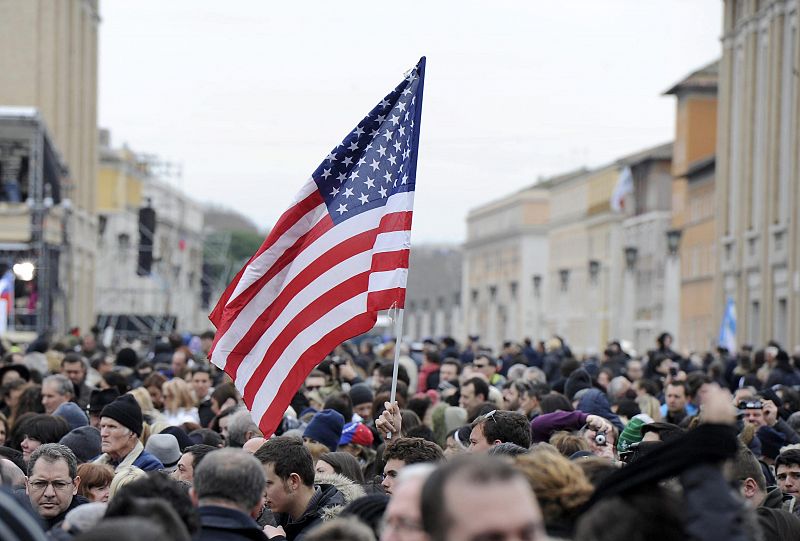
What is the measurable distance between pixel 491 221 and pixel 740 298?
125921 millimetres

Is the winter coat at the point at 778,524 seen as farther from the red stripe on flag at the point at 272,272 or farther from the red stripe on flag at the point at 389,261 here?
the red stripe on flag at the point at 272,272

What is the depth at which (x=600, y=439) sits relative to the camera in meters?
11.1

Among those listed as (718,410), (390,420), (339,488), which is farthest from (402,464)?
(718,410)

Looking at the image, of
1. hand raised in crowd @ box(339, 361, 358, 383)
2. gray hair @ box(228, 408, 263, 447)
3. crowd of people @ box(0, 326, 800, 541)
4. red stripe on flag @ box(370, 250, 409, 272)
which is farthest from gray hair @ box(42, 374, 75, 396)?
red stripe on flag @ box(370, 250, 409, 272)

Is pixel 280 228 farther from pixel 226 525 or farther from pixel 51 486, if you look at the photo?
pixel 226 525

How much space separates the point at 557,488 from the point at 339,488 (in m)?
3.05

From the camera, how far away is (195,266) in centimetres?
14150

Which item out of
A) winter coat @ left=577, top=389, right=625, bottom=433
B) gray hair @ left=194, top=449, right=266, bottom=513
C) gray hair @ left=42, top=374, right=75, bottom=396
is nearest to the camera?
gray hair @ left=194, top=449, right=266, bottom=513

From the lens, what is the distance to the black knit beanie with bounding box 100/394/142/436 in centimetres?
1059

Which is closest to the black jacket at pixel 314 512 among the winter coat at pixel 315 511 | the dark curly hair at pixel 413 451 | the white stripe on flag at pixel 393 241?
the winter coat at pixel 315 511

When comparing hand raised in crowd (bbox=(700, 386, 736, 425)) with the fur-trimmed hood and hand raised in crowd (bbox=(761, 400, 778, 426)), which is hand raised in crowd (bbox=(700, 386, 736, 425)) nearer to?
the fur-trimmed hood

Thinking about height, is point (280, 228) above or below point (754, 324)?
above

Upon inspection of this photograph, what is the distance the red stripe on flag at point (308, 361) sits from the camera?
10.2 m

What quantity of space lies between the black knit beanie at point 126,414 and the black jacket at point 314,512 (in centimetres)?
232
